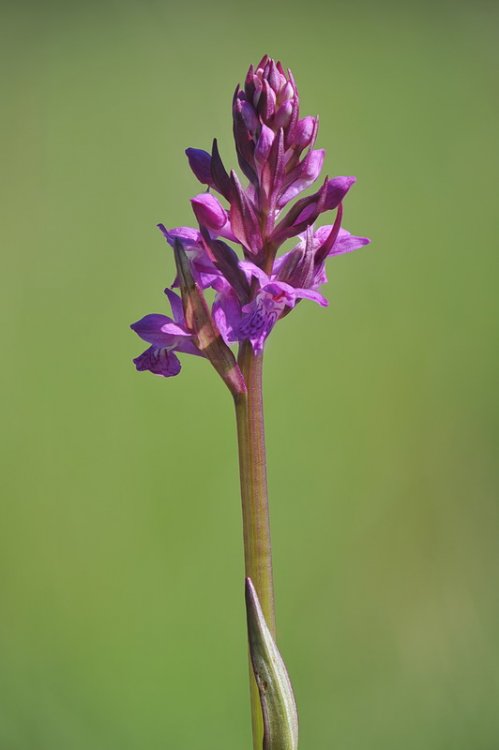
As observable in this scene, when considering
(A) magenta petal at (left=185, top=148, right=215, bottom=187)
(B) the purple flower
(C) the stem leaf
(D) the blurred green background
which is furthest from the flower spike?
Result: (D) the blurred green background

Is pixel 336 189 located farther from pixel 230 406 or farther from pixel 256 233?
pixel 230 406

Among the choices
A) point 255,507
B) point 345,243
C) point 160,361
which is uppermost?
point 345,243

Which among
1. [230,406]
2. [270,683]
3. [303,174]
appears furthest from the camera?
[230,406]

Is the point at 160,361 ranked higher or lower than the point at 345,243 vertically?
lower

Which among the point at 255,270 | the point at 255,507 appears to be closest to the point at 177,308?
the point at 255,270

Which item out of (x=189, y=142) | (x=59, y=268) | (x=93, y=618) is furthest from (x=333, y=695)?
(x=189, y=142)

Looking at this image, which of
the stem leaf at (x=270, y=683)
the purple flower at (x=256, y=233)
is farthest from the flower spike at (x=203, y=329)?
the stem leaf at (x=270, y=683)

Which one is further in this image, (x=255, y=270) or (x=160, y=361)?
(x=160, y=361)

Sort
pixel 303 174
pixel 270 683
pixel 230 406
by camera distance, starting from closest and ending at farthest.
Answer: pixel 270 683
pixel 303 174
pixel 230 406
